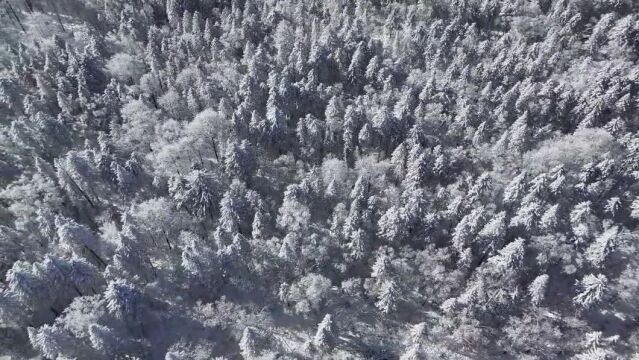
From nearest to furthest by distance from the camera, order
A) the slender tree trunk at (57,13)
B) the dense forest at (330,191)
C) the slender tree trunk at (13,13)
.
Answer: the dense forest at (330,191) < the slender tree trunk at (13,13) < the slender tree trunk at (57,13)

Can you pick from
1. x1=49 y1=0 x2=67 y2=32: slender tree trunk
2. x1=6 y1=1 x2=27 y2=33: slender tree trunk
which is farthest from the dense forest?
x1=49 y1=0 x2=67 y2=32: slender tree trunk

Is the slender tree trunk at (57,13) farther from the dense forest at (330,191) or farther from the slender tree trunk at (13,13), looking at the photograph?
the dense forest at (330,191)

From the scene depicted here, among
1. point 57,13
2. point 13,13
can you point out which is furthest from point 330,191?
point 13,13

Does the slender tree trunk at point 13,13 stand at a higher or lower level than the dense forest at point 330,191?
higher

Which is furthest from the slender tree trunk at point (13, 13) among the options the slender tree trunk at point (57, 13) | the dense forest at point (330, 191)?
the slender tree trunk at point (57, 13)

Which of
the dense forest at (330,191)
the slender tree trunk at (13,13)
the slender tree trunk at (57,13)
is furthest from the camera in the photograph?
the slender tree trunk at (57,13)

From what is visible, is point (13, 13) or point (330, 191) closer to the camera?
point (330, 191)

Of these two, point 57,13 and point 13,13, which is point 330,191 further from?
point 13,13

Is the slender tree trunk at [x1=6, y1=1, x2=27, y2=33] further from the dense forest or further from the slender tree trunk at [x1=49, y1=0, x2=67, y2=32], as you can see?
the slender tree trunk at [x1=49, y1=0, x2=67, y2=32]

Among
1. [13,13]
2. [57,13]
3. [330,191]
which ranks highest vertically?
[57,13]
